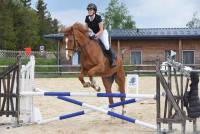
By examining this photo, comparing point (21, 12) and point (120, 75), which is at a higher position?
point (21, 12)

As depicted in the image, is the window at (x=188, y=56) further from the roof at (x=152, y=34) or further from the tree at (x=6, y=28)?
the tree at (x=6, y=28)

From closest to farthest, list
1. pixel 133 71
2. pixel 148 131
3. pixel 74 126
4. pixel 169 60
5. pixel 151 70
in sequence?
pixel 169 60
pixel 148 131
pixel 74 126
pixel 133 71
pixel 151 70

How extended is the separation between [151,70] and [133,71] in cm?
262

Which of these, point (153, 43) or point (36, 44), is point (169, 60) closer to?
point (153, 43)

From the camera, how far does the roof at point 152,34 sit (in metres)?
37.9

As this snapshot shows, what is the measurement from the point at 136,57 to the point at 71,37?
30.1 meters

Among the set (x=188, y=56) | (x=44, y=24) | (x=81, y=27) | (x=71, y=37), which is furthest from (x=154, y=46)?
(x=44, y=24)

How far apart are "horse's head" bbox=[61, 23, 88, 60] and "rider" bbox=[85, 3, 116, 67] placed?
367mm

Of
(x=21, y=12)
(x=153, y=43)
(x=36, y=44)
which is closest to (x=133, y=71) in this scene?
(x=153, y=43)

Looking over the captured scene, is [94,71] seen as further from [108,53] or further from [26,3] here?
[26,3]

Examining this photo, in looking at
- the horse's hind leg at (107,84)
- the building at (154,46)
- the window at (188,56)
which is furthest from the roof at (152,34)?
the horse's hind leg at (107,84)

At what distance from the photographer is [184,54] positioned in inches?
1516

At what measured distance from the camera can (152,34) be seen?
1550 inches

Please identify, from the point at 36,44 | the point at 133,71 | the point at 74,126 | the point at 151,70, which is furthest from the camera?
the point at 36,44
